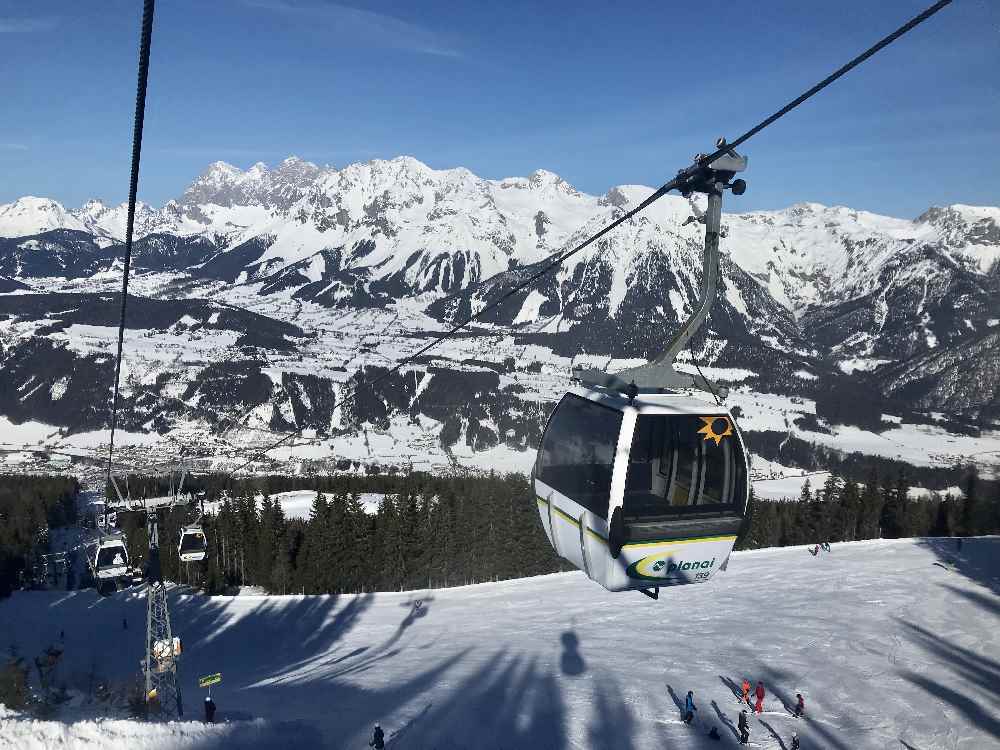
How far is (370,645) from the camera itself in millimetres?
41812

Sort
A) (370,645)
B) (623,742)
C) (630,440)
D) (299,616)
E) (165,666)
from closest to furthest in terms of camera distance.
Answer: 1. (630,440)
2. (165,666)
3. (623,742)
4. (370,645)
5. (299,616)

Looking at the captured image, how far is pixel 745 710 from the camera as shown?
2881 centimetres

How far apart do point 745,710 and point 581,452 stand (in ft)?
80.8

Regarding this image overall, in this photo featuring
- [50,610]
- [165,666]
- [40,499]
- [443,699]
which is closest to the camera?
[165,666]

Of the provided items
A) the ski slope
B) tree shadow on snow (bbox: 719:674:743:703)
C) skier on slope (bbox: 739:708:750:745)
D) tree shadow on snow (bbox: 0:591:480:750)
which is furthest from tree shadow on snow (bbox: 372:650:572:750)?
tree shadow on snow (bbox: 719:674:743:703)

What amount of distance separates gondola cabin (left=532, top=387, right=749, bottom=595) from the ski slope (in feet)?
49.3

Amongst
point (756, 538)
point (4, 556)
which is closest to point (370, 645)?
point (4, 556)

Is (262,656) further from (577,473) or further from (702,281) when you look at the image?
(702,281)

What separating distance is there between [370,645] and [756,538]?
170 ft

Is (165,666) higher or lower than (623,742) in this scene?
higher

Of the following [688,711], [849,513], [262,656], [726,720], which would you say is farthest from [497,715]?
[849,513]

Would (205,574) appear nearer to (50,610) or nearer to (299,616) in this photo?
(50,610)

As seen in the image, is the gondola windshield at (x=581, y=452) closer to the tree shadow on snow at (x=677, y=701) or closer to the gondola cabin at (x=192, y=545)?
the tree shadow on snow at (x=677, y=701)

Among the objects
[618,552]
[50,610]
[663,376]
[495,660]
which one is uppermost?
[663,376]
